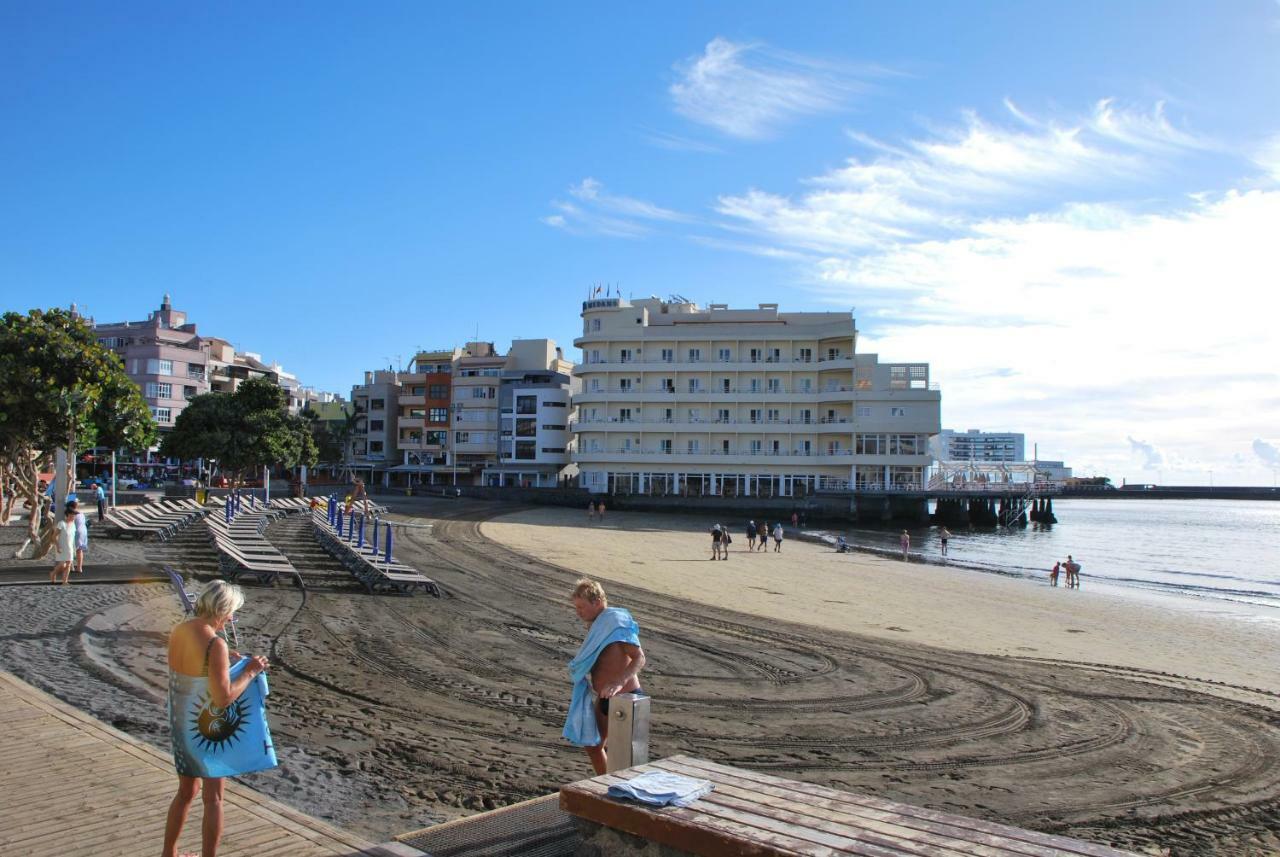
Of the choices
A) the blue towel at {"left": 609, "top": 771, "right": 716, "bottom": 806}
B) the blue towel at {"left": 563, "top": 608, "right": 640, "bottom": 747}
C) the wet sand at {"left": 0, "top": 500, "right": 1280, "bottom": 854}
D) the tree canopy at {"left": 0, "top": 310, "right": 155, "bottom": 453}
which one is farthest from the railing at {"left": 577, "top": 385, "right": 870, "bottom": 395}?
the blue towel at {"left": 609, "top": 771, "right": 716, "bottom": 806}

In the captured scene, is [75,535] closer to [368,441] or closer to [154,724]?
[154,724]

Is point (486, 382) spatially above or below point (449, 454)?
above

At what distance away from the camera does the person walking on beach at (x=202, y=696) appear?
445 centimetres

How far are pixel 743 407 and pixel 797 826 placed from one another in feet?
238

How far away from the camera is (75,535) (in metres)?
16.2

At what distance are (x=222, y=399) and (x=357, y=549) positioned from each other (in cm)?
4521

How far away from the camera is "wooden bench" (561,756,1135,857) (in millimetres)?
3637

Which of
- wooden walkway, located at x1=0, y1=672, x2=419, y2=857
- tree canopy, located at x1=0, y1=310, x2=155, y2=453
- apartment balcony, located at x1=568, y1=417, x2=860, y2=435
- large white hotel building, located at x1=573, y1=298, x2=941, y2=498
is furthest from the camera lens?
apartment balcony, located at x1=568, y1=417, x2=860, y2=435

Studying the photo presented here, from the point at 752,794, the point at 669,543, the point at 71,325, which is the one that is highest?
the point at 71,325

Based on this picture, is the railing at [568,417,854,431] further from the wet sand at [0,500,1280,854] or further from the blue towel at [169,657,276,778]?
the blue towel at [169,657,276,778]

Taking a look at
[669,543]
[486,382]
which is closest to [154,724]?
[669,543]

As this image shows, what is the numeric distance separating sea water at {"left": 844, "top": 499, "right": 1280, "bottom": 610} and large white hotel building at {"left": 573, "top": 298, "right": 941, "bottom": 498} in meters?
9.21

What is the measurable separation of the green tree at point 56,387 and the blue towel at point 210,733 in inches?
729

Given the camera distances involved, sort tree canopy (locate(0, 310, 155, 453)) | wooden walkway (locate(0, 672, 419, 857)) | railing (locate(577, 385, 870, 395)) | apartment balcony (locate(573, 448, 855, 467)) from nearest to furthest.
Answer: wooden walkway (locate(0, 672, 419, 857)), tree canopy (locate(0, 310, 155, 453)), apartment balcony (locate(573, 448, 855, 467)), railing (locate(577, 385, 870, 395))
